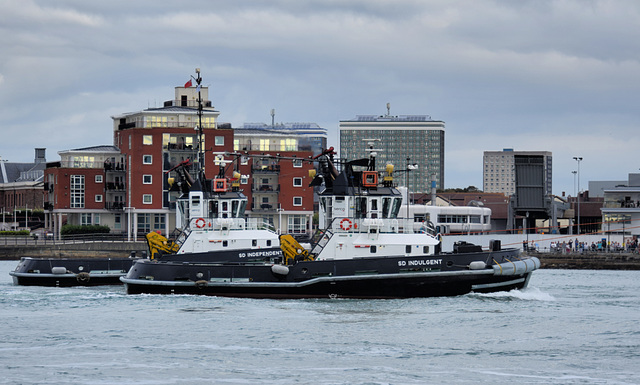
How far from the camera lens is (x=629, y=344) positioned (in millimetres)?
28156

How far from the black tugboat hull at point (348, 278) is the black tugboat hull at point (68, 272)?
24.9 ft

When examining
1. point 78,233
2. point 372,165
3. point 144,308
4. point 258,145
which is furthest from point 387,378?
point 258,145

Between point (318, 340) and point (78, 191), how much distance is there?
6124cm

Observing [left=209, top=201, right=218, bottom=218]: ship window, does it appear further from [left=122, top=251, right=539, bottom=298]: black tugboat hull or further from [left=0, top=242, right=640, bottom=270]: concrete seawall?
[left=0, top=242, right=640, bottom=270]: concrete seawall

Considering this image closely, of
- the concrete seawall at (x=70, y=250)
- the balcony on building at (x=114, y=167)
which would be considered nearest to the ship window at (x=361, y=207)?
the concrete seawall at (x=70, y=250)

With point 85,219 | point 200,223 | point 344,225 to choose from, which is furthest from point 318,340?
point 85,219

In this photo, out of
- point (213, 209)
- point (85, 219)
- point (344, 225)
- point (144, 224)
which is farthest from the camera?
point (85, 219)

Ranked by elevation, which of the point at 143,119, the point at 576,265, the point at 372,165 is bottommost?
the point at 576,265

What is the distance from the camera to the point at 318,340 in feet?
93.5

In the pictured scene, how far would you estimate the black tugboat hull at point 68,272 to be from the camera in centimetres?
4591

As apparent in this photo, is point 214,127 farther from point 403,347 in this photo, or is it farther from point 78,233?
point 403,347

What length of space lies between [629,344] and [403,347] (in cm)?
626

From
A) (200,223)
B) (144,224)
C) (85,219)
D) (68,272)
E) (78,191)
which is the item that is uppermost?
(78,191)

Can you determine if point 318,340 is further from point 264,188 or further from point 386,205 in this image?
point 264,188
